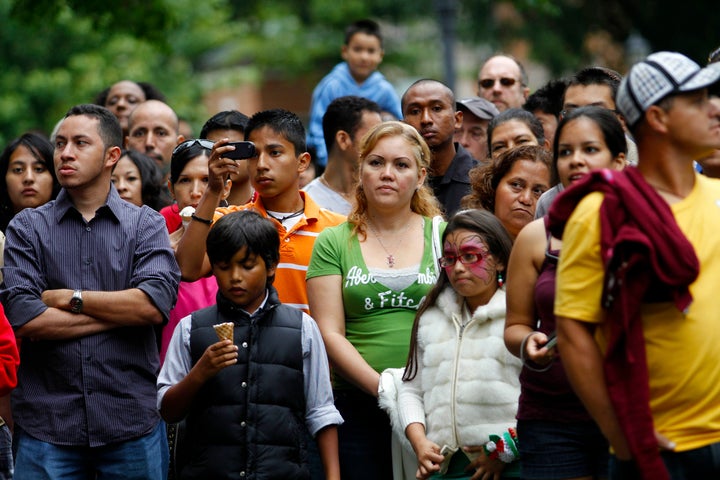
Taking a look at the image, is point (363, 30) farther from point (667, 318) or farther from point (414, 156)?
point (667, 318)

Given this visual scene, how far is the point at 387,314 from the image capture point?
278 inches

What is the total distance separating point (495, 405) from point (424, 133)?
11.1ft

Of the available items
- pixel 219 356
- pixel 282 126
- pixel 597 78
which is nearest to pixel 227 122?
pixel 282 126

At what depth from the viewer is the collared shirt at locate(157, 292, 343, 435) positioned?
21.1ft

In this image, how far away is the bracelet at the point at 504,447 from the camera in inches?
241

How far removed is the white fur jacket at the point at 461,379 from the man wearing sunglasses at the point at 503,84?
5.01 meters

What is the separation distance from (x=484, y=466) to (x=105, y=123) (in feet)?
9.42

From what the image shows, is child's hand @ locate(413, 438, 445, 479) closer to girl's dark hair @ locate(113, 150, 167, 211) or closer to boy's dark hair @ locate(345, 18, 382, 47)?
girl's dark hair @ locate(113, 150, 167, 211)

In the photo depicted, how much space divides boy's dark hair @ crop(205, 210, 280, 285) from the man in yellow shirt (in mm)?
2052

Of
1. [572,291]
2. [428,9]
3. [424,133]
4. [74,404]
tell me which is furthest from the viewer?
[428,9]

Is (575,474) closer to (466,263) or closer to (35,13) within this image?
(466,263)

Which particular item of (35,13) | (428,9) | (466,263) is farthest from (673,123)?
(428,9)

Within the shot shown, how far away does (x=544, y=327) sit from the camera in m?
5.48

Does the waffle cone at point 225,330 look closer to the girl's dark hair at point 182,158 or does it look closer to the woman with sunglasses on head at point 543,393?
the woman with sunglasses on head at point 543,393
